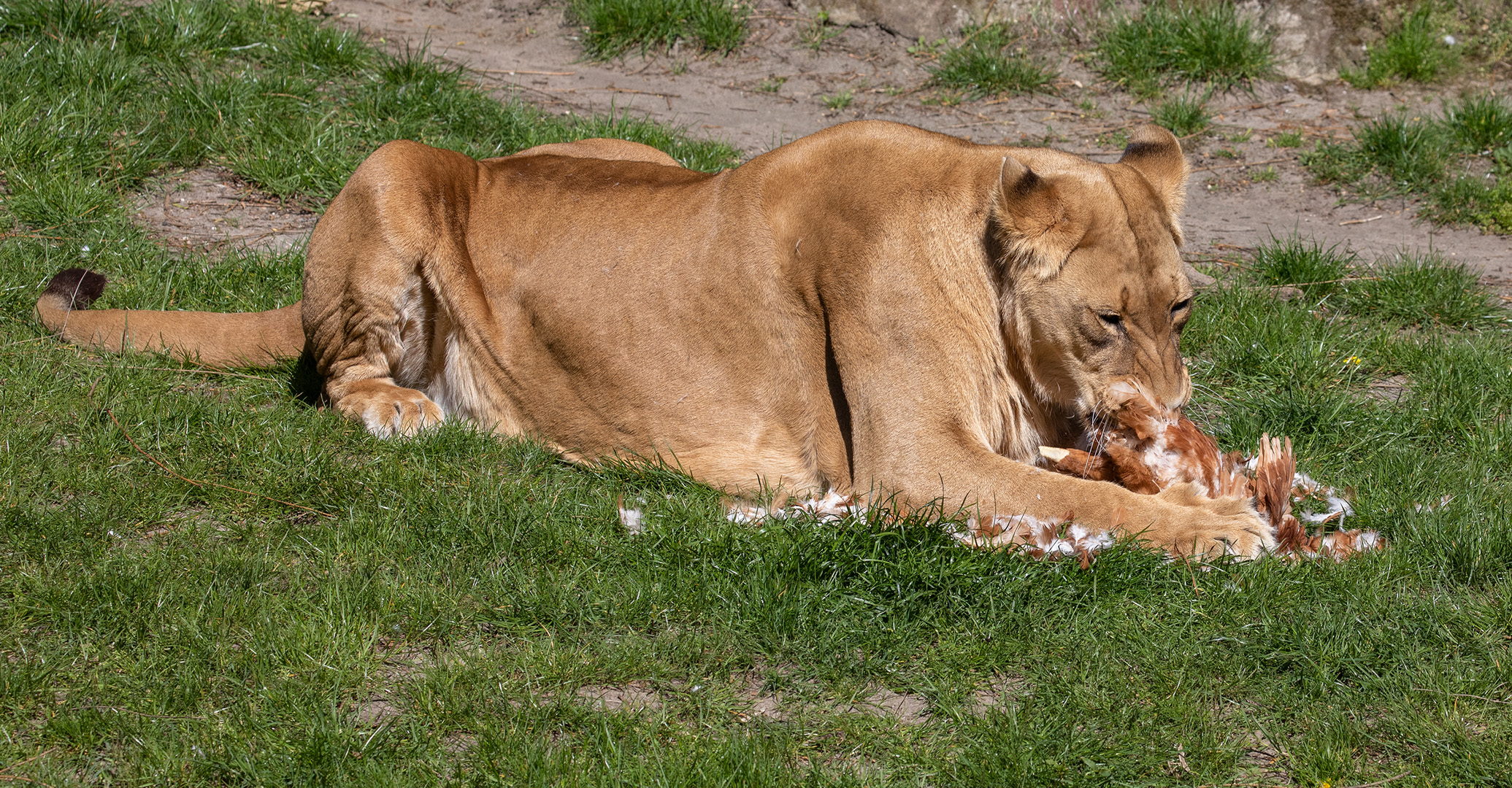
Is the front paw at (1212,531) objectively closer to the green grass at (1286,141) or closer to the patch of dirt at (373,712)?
the patch of dirt at (373,712)

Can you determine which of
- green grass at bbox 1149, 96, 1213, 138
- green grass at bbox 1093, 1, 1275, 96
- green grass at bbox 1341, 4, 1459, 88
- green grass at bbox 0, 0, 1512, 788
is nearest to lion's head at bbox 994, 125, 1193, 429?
green grass at bbox 0, 0, 1512, 788

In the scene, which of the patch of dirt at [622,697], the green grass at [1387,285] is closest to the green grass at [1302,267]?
the green grass at [1387,285]

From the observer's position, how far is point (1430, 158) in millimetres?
7145

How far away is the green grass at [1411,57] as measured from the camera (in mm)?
8242

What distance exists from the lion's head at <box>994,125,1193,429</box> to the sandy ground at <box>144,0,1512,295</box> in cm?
285

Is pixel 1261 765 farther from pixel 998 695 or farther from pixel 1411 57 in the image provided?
pixel 1411 57

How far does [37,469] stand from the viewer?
13.1 feet

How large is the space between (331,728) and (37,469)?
1.79m

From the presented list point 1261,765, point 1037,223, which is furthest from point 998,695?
point 1037,223

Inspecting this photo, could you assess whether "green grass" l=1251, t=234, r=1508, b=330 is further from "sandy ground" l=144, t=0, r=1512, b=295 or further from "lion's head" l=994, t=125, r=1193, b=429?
"lion's head" l=994, t=125, r=1193, b=429

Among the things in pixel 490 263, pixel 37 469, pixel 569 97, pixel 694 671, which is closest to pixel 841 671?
pixel 694 671

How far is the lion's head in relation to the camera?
377cm

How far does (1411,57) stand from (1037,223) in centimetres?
592

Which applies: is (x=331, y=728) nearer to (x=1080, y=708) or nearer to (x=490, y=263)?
(x=1080, y=708)
